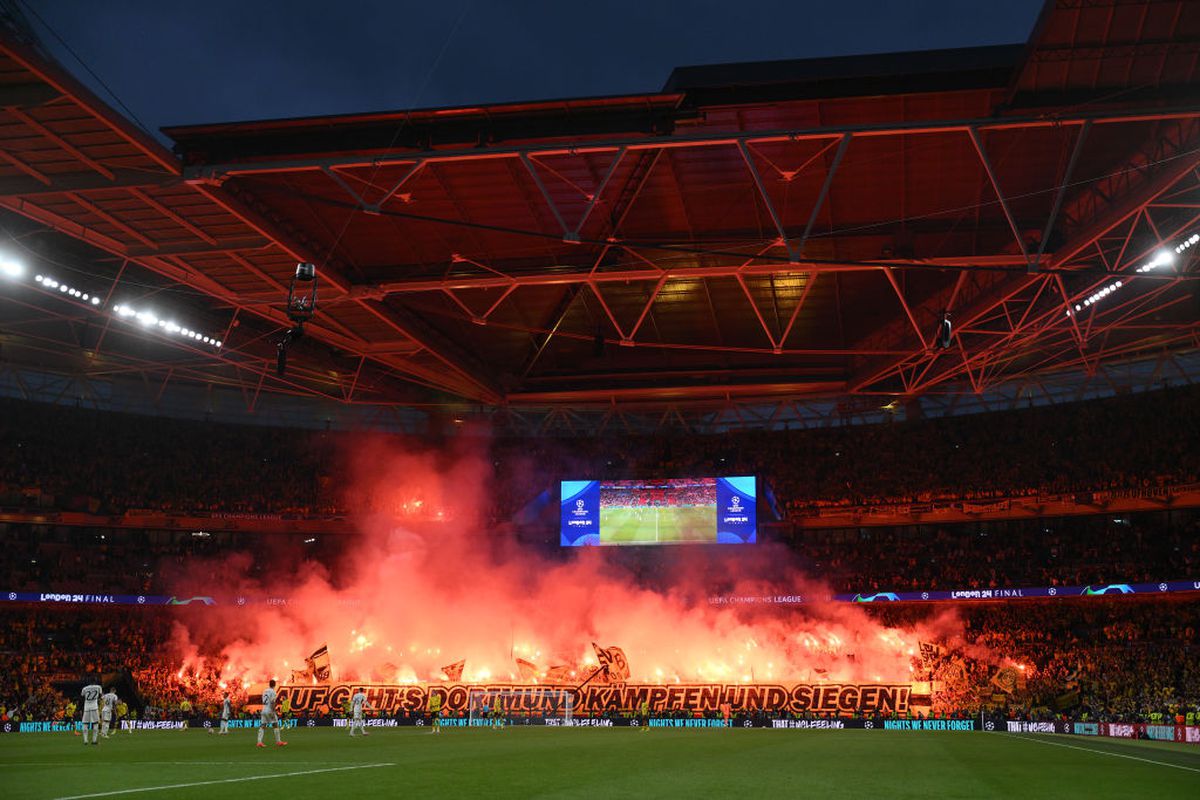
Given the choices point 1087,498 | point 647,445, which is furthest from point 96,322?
point 1087,498

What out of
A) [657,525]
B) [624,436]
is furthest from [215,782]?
[624,436]

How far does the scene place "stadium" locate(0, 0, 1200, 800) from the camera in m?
21.5

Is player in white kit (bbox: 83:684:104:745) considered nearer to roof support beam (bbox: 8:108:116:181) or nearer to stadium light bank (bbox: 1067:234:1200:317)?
roof support beam (bbox: 8:108:116:181)

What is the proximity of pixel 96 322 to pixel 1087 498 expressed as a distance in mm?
39712

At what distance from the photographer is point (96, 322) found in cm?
3528

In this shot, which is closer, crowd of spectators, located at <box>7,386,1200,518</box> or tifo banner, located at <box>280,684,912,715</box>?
tifo banner, located at <box>280,684,912,715</box>

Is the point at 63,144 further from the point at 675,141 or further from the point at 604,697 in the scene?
the point at 604,697

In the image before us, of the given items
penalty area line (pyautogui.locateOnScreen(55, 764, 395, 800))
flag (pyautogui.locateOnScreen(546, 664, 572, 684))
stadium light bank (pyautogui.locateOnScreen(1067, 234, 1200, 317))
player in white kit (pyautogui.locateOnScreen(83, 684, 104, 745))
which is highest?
stadium light bank (pyautogui.locateOnScreen(1067, 234, 1200, 317))

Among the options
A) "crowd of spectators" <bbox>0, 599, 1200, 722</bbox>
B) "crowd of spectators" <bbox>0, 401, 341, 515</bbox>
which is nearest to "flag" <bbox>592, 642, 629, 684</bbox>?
"crowd of spectators" <bbox>0, 599, 1200, 722</bbox>

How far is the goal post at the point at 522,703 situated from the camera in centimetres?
4134

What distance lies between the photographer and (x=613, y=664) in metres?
44.3

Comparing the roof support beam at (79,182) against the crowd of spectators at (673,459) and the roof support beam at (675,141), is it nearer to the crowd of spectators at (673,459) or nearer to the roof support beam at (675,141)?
the roof support beam at (675,141)

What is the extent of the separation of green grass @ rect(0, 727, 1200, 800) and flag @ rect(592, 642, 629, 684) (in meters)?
18.6

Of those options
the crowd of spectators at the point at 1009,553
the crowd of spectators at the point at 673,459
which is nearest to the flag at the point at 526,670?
the crowd of spectators at the point at 673,459
